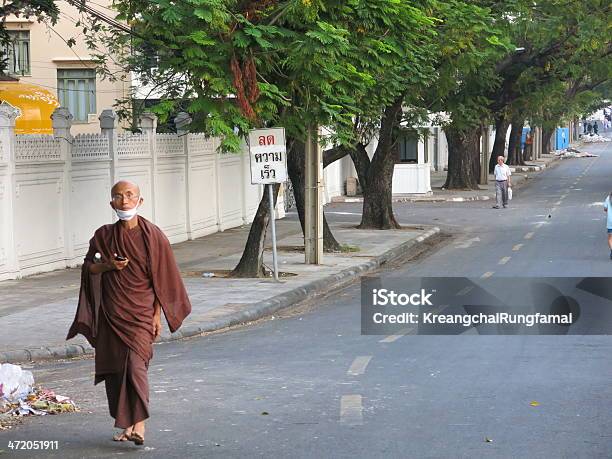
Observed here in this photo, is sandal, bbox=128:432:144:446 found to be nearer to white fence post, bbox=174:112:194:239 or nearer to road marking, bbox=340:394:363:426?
road marking, bbox=340:394:363:426

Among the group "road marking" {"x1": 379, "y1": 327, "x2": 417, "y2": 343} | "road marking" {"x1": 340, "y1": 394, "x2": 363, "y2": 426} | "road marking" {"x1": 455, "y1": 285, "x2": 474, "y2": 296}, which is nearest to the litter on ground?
"road marking" {"x1": 340, "y1": 394, "x2": 363, "y2": 426}

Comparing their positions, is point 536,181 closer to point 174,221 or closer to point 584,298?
point 174,221

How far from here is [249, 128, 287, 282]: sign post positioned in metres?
19.5

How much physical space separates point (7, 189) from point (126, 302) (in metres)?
11.9

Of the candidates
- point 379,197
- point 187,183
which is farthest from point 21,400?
point 379,197

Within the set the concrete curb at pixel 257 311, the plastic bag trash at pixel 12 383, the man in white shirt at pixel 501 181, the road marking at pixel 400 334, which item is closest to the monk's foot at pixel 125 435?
the plastic bag trash at pixel 12 383

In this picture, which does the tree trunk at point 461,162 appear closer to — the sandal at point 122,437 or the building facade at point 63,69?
A: the building facade at point 63,69

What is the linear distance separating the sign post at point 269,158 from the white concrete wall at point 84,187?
386 cm

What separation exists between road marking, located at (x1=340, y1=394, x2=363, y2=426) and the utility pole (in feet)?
41.1

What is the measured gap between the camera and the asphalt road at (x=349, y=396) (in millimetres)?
8172

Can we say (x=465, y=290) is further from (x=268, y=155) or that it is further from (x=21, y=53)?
(x=21, y=53)

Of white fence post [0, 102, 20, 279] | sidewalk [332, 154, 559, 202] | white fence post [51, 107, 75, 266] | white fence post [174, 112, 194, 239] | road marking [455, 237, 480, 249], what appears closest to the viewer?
white fence post [0, 102, 20, 279]

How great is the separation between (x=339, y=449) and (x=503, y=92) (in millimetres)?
34187

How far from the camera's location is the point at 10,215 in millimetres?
19547
